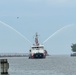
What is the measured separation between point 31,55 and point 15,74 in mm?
99008

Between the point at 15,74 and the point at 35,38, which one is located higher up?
the point at 35,38

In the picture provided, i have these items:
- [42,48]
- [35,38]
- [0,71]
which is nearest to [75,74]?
[0,71]

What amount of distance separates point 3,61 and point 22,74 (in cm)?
2798

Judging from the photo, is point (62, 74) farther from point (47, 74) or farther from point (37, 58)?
point (37, 58)

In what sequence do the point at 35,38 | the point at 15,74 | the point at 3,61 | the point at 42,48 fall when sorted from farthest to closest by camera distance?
the point at 35,38, the point at 42,48, the point at 15,74, the point at 3,61

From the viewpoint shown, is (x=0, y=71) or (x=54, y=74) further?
(x=54, y=74)

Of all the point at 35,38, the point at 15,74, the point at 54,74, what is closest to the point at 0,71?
the point at 15,74

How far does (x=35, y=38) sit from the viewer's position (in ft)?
596

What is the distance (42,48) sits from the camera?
169 meters

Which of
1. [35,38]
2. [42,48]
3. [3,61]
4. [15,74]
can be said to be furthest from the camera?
[35,38]

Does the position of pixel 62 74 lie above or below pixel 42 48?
below

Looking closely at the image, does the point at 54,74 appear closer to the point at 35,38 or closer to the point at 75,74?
the point at 75,74

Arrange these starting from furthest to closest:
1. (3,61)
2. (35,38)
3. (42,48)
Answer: (35,38)
(42,48)
(3,61)

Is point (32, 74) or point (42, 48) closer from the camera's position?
point (32, 74)
